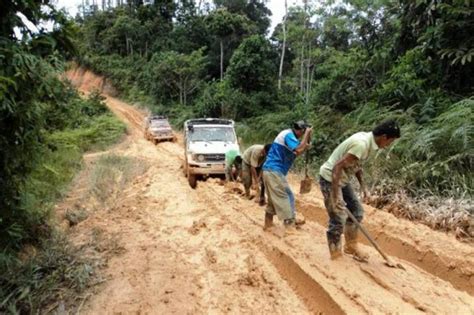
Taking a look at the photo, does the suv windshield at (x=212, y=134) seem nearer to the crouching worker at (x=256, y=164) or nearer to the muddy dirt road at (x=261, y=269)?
the crouching worker at (x=256, y=164)

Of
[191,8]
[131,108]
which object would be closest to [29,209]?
[131,108]

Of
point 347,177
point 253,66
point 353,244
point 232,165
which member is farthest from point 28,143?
point 253,66

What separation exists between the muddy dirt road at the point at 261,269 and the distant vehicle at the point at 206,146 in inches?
132

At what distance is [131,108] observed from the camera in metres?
42.6

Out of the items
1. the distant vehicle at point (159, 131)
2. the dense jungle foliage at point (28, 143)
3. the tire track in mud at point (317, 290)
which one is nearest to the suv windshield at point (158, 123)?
the distant vehicle at point (159, 131)

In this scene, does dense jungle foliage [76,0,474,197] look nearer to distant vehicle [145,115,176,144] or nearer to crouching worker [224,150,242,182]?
crouching worker [224,150,242,182]

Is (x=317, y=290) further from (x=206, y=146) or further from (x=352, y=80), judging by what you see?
(x=352, y=80)

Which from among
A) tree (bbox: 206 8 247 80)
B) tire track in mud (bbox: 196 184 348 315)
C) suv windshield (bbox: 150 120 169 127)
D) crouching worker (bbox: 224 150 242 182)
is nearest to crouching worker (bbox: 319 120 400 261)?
tire track in mud (bbox: 196 184 348 315)

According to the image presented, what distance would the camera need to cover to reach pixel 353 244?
227 inches

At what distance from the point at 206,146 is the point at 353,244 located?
7.55 m

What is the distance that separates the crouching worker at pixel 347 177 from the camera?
16.2 feet

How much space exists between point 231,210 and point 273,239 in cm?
225

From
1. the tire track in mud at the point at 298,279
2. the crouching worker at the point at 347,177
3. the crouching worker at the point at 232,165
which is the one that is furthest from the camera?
the crouching worker at the point at 232,165

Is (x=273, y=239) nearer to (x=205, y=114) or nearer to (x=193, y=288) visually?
(x=193, y=288)
